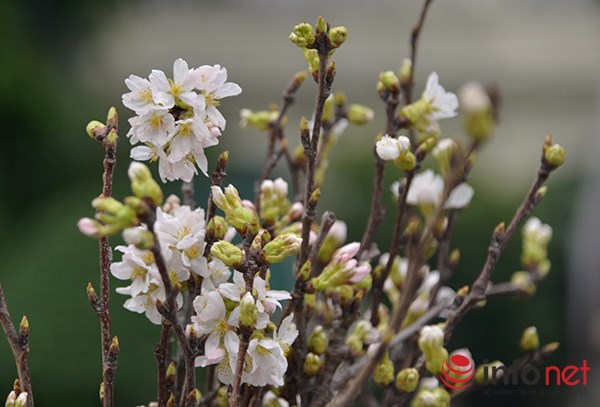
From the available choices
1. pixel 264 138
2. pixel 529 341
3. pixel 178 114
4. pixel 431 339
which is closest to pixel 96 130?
pixel 178 114

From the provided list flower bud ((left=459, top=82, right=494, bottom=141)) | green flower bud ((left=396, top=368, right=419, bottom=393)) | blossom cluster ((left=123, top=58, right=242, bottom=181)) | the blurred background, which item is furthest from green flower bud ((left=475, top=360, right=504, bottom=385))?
the blurred background

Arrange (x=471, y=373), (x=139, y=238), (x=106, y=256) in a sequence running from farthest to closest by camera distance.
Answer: (x=471, y=373), (x=106, y=256), (x=139, y=238)

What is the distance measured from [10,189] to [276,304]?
10.6ft

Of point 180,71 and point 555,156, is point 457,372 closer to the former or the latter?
point 555,156

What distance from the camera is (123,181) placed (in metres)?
2.85

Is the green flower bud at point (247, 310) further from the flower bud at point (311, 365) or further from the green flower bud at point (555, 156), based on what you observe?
the green flower bud at point (555, 156)

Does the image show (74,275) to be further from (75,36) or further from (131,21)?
(131,21)

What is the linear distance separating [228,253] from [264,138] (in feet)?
18.5

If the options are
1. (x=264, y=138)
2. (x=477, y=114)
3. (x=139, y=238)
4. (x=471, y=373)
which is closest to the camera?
(x=477, y=114)

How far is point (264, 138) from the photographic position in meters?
6.14

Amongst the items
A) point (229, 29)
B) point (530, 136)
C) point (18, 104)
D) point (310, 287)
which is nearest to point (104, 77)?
point (18, 104)

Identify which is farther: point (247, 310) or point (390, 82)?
point (390, 82)

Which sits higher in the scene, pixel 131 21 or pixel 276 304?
pixel 276 304

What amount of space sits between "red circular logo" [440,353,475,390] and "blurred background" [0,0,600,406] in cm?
129
